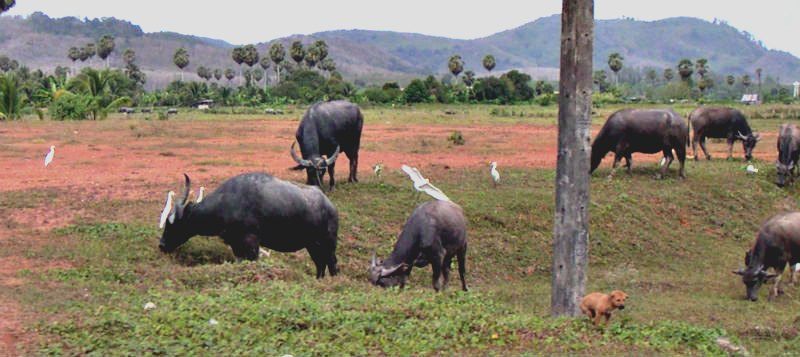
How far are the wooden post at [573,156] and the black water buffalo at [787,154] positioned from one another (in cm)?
1395

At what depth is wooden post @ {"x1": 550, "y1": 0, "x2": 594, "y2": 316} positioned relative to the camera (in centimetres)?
1012

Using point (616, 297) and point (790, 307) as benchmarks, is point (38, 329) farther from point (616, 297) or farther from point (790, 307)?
point (790, 307)

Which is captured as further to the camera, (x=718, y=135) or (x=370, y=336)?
(x=718, y=135)

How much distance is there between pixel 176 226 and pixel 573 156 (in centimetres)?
630

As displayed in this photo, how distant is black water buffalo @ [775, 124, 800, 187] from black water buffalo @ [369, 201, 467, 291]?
12.6 m

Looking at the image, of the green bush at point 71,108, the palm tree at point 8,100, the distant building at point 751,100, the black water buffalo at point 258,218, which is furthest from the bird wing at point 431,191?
the distant building at point 751,100

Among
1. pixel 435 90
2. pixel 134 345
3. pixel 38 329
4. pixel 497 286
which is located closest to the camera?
pixel 134 345

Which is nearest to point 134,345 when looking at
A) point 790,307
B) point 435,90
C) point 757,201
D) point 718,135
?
point 790,307

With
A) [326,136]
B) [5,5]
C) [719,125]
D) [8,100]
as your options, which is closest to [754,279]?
[326,136]

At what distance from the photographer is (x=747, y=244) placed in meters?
18.8

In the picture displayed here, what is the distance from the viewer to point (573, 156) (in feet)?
34.0

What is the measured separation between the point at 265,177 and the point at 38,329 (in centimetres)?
479

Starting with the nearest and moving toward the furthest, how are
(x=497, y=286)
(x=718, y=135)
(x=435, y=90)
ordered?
(x=497, y=286)
(x=718, y=135)
(x=435, y=90)

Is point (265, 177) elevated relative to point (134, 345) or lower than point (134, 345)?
elevated
